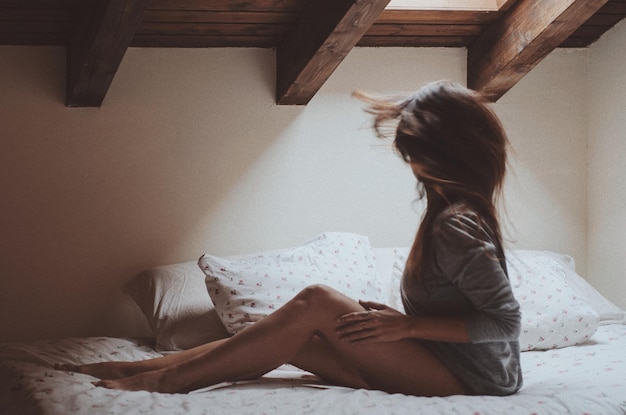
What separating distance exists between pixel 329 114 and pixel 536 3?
894 mm

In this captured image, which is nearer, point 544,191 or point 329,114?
point 329,114

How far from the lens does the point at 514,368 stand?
192cm

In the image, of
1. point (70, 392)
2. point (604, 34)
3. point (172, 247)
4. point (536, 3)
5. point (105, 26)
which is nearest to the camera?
point (70, 392)

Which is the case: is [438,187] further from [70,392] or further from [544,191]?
[544,191]

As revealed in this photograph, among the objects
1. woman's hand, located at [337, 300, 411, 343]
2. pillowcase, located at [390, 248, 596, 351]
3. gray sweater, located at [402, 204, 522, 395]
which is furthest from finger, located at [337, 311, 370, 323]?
pillowcase, located at [390, 248, 596, 351]

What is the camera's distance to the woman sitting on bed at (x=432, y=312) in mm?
1812

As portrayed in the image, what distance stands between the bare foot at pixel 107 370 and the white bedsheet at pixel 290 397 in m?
0.03

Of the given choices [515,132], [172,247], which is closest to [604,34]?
[515,132]

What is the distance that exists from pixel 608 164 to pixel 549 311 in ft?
3.29

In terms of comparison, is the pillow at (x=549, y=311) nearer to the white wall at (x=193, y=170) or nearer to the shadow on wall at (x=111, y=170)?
the white wall at (x=193, y=170)

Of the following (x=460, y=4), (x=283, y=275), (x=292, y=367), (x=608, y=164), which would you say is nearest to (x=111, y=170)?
(x=283, y=275)

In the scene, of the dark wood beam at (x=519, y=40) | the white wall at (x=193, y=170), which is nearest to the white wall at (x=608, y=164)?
the white wall at (x=193, y=170)

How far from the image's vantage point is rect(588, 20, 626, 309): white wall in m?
3.41

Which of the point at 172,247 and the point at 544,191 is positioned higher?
the point at 544,191
